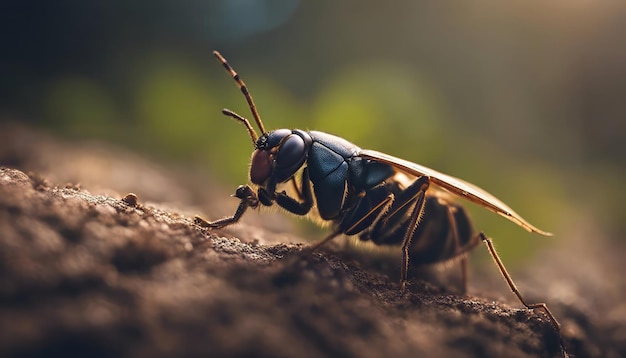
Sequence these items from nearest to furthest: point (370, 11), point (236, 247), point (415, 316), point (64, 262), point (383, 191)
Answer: point (64, 262), point (415, 316), point (236, 247), point (383, 191), point (370, 11)

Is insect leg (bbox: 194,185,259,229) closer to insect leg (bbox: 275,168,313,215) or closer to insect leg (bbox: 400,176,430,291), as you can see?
insect leg (bbox: 275,168,313,215)

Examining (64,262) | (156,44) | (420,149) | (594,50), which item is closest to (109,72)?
(156,44)

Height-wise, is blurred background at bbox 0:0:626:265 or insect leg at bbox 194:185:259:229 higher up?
blurred background at bbox 0:0:626:265

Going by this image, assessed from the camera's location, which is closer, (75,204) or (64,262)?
(64,262)

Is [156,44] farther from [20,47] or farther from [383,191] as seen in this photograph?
[383,191]

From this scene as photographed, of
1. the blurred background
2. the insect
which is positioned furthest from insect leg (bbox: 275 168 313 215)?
the blurred background

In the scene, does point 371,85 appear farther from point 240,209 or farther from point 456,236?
point 240,209

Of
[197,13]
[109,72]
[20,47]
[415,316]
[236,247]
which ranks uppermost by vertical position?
[197,13]
